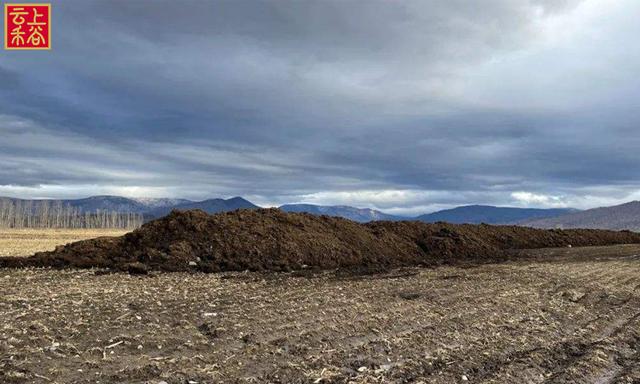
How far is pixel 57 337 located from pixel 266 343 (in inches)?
121

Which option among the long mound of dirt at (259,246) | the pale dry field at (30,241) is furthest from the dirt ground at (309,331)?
the pale dry field at (30,241)

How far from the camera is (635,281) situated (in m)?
18.1

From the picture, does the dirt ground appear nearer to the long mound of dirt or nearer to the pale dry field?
the long mound of dirt

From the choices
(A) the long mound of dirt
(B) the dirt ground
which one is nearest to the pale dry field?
(A) the long mound of dirt

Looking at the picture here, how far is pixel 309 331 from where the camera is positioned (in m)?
8.86

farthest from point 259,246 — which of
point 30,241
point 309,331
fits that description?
point 30,241

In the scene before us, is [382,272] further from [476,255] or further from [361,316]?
[476,255]

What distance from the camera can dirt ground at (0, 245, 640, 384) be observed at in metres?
6.82

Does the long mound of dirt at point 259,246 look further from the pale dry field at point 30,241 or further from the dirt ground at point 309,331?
the pale dry field at point 30,241

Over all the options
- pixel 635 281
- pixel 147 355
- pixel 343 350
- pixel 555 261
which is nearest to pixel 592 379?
pixel 343 350

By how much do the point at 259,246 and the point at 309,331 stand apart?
1177cm

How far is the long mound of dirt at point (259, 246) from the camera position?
18.5 m

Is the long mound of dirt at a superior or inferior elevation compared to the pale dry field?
superior

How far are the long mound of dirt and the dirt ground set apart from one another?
3177 mm
